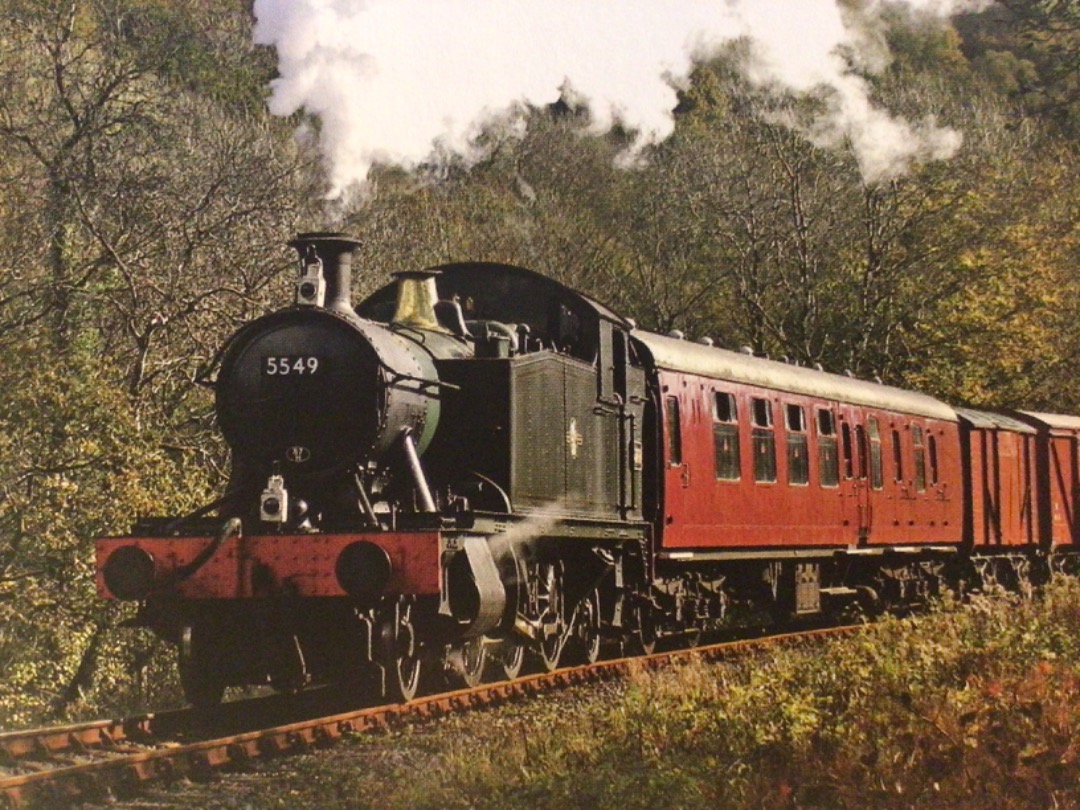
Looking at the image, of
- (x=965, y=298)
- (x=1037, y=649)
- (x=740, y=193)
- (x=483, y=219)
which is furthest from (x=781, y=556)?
(x=483, y=219)

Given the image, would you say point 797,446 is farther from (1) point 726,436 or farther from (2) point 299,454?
(2) point 299,454

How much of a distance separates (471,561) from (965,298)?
23.4m

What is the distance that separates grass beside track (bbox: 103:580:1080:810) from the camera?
7.07 m

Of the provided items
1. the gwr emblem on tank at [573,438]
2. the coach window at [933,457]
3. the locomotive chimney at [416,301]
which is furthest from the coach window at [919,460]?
the locomotive chimney at [416,301]

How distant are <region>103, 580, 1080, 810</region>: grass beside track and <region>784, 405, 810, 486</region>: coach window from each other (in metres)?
6.49

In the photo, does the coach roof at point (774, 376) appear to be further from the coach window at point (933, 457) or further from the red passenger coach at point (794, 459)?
the coach window at point (933, 457)

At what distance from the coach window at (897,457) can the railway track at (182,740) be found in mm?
8916

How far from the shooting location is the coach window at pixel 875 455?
62.2ft

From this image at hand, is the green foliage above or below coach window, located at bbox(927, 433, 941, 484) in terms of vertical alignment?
below

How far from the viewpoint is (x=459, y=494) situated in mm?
11117

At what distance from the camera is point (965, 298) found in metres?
31.3

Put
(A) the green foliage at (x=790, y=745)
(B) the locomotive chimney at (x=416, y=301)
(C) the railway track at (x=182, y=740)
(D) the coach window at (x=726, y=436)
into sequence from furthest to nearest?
(D) the coach window at (x=726, y=436) < (B) the locomotive chimney at (x=416, y=301) < (C) the railway track at (x=182, y=740) < (A) the green foliage at (x=790, y=745)

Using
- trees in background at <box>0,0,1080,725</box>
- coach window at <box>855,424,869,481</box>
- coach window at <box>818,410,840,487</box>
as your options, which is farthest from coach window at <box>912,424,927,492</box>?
trees in background at <box>0,0,1080,725</box>

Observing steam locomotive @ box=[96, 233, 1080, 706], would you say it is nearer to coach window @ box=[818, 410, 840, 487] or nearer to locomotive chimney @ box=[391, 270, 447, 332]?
locomotive chimney @ box=[391, 270, 447, 332]
